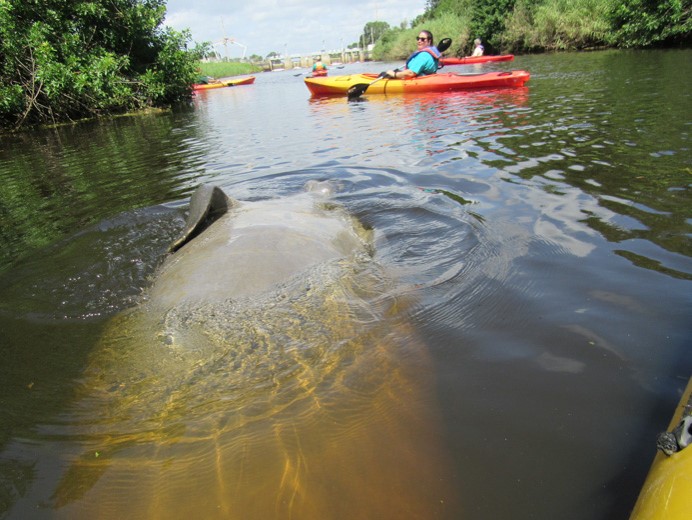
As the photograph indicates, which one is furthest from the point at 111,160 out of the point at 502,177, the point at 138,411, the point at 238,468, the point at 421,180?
the point at 238,468

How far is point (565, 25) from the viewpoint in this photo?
26297 mm

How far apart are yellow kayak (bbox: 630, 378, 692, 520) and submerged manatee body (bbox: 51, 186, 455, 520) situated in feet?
2.13

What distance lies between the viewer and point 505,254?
363 centimetres

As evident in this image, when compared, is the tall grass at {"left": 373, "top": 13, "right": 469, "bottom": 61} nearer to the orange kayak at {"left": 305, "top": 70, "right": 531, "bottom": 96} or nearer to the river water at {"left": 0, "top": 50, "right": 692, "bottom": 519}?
the orange kayak at {"left": 305, "top": 70, "right": 531, "bottom": 96}

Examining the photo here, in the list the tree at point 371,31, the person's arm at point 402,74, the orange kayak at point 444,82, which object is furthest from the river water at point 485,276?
the tree at point 371,31

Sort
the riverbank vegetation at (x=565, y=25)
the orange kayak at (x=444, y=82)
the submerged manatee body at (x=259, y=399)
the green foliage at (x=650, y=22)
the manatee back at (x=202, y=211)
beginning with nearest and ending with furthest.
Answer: the submerged manatee body at (x=259, y=399)
the manatee back at (x=202, y=211)
the orange kayak at (x=444, y=82)
the green foliage at (x=650, y=22)
the riverbank vegetation at (x=565, y=25)

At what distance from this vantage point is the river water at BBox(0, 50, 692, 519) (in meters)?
1.87

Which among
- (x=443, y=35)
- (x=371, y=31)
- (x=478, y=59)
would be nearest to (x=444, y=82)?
(x=478, y=59)

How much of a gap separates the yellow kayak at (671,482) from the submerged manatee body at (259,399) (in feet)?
2.13

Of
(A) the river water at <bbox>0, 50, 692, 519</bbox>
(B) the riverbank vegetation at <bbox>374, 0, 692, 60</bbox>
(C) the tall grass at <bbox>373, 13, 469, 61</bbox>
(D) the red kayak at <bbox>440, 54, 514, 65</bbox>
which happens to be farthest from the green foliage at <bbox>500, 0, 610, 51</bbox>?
(A) the river water at <bbox>0, 50, 692, 519</bbox>

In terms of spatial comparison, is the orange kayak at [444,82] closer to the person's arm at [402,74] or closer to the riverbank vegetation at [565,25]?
the person's arm at [402,74]

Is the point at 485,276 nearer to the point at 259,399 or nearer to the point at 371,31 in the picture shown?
the point at 259,399

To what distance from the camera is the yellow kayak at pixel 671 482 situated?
1162 millimetres

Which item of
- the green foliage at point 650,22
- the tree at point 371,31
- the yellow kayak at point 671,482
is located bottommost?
the yellow kayak at point 671,482
